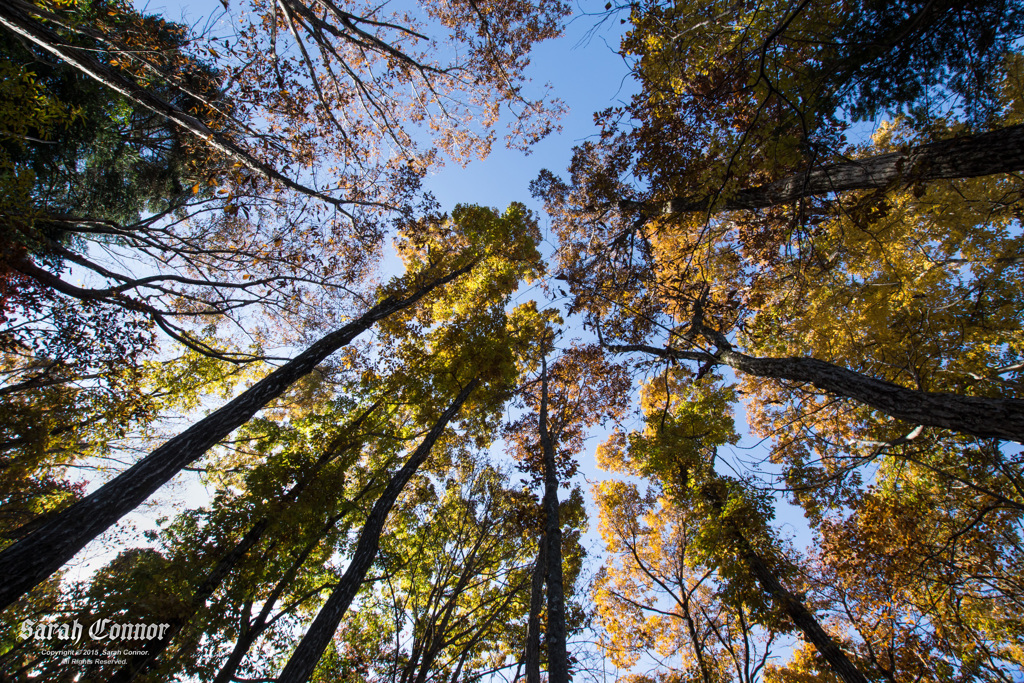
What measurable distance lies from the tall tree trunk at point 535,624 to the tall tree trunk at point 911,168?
696 centimetres

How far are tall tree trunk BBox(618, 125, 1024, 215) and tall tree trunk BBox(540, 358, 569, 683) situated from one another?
20.9ft

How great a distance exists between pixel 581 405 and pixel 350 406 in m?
6.80

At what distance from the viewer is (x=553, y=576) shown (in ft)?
20.5

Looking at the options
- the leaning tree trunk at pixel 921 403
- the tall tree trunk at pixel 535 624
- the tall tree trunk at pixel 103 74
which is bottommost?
the tall tree trunk at pixel 535 624

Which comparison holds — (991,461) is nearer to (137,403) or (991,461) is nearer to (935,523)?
(935,523)

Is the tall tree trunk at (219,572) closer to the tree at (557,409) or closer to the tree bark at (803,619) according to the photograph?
the tree at (557,409)

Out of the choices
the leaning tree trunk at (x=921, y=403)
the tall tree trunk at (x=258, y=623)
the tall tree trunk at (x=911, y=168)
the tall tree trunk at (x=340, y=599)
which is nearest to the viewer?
the leaning tree trunk at (x=921, y=403)

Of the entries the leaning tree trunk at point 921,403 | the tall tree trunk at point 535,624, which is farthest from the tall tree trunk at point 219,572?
the leaning tree trunk at point 921,403

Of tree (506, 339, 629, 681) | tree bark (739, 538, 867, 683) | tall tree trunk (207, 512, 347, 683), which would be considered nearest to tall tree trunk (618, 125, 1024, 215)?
tree (506, 339, 629, 681)

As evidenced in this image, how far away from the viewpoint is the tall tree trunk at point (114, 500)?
2.66 metres

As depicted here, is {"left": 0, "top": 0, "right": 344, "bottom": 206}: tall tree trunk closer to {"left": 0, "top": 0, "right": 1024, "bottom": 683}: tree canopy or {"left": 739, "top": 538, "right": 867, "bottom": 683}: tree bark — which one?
{"left": 0, "top": 0, "right": 1024, "bottom": 683}: tree canopy

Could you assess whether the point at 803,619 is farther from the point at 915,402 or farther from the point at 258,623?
the point at 258,623

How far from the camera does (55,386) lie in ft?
25.3

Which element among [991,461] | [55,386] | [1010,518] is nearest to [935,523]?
[1010,518]
